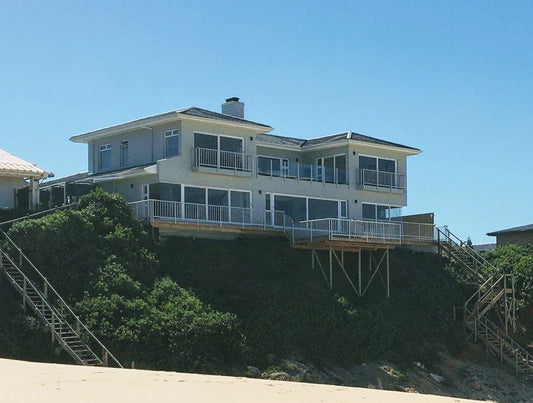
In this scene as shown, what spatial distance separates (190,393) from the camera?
2308cm

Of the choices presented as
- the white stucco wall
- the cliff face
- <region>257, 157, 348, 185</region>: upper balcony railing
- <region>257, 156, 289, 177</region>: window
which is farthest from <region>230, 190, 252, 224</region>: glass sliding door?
the white stucco wall

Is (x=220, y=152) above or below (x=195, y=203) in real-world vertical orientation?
above

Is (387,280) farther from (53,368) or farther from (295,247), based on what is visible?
(53,368)

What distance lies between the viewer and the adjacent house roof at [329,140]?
5475 cm

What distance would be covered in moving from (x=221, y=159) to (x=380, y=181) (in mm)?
10730

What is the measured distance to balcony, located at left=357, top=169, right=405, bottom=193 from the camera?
55031 millimetres

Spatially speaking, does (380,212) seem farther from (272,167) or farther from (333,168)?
(272,167)

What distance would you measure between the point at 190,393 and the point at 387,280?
28126 mm

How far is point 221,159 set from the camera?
49.2 metres

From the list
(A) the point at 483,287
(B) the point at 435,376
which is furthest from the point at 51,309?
(A) the point at 483,287

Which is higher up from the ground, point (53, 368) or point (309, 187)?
point (309, 187)

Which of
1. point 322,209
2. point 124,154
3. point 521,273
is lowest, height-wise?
point 521,273

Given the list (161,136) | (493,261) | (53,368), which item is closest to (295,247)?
(161,136)

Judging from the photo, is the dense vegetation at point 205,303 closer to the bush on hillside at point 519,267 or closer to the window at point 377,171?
the bush on hillside at point 519,267
